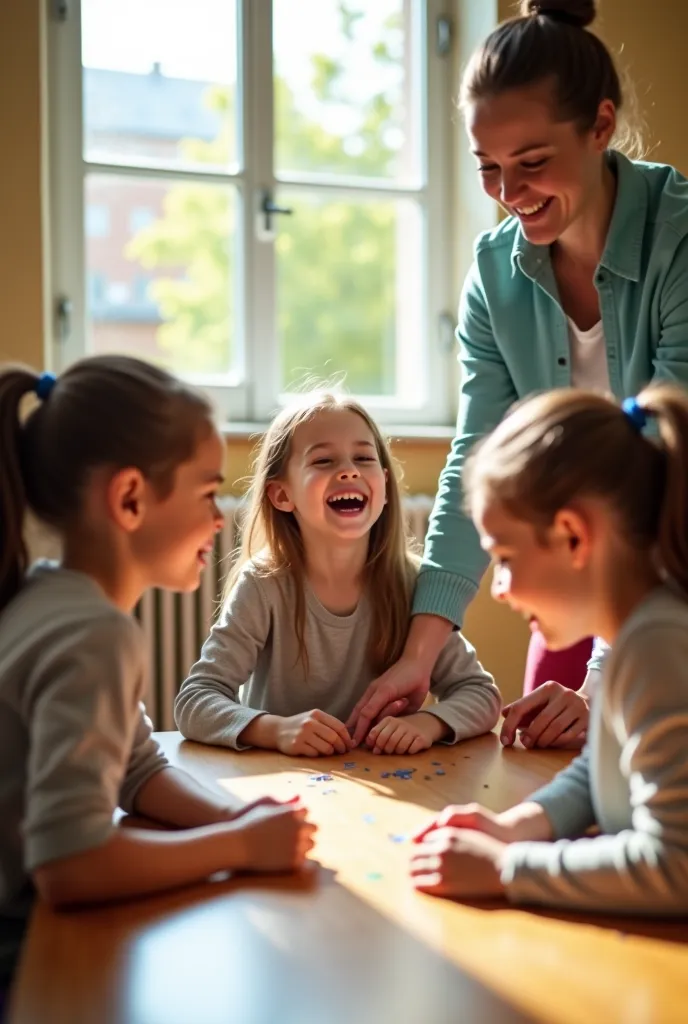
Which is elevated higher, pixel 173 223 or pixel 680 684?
pixel 173 223

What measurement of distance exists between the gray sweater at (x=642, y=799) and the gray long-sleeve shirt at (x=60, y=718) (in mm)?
361

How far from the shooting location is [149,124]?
3.27 meters

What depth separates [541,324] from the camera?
180 cm

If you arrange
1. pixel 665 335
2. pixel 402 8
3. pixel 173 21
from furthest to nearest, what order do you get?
pixel 402 8, pixel 173 21, pixel 665 335

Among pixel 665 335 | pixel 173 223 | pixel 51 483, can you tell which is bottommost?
pixel 51 483

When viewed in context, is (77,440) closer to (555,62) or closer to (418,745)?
(418,745)

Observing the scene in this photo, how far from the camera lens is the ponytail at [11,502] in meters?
1.05

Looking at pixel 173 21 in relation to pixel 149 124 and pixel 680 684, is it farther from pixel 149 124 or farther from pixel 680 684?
pixel 680 684

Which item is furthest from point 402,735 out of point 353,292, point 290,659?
point 353,292

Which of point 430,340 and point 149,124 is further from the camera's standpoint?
point 430,340

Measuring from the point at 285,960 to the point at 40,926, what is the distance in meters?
0.22

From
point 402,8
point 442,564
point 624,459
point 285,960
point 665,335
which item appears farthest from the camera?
point 402,8

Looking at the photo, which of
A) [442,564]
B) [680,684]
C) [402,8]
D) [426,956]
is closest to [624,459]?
[680,684]

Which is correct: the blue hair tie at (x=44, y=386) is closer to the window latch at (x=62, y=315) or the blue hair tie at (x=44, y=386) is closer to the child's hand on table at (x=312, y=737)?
the child's hand on table at (x=312, y=737)
